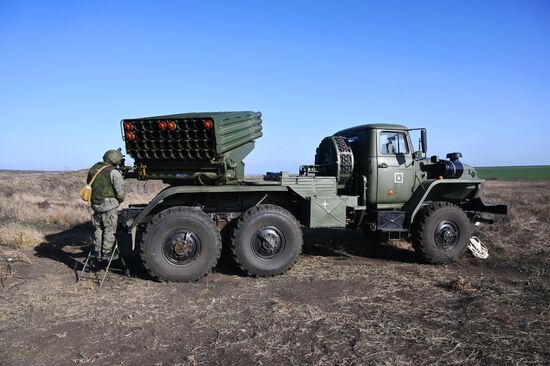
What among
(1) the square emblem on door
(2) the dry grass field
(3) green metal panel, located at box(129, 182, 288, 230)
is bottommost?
(2) the dry grass field

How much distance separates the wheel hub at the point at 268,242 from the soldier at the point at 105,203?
2.30 metres

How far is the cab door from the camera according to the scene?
26.0ft

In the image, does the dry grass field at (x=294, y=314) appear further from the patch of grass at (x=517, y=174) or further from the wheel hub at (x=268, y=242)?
the patch of grass at (x=517, y=174)

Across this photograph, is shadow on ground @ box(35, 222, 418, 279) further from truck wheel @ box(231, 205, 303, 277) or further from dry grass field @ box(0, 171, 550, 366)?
truck wheel @ box(231, 205, 303, 277)

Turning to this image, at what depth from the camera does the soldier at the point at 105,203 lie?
266 inches

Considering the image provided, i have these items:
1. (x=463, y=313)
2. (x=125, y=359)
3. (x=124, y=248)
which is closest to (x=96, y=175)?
(x=124, y=248)

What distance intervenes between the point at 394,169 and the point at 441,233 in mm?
1428

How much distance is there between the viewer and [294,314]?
16.5ft

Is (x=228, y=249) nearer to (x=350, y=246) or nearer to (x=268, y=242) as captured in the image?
(x=268, y=242)

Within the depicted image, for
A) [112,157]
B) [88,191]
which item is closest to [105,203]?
[88,191]

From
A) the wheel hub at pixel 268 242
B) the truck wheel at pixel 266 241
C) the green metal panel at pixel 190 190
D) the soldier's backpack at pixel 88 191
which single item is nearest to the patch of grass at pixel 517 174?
the truck wheel at pixel 266 241

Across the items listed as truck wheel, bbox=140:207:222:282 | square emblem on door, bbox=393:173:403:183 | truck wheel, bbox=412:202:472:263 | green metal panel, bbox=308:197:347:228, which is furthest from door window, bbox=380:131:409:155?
truck wheel, bbox=140:207:222:282

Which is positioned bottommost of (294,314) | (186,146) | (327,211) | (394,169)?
(294,314)

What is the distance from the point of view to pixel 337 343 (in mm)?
4211
